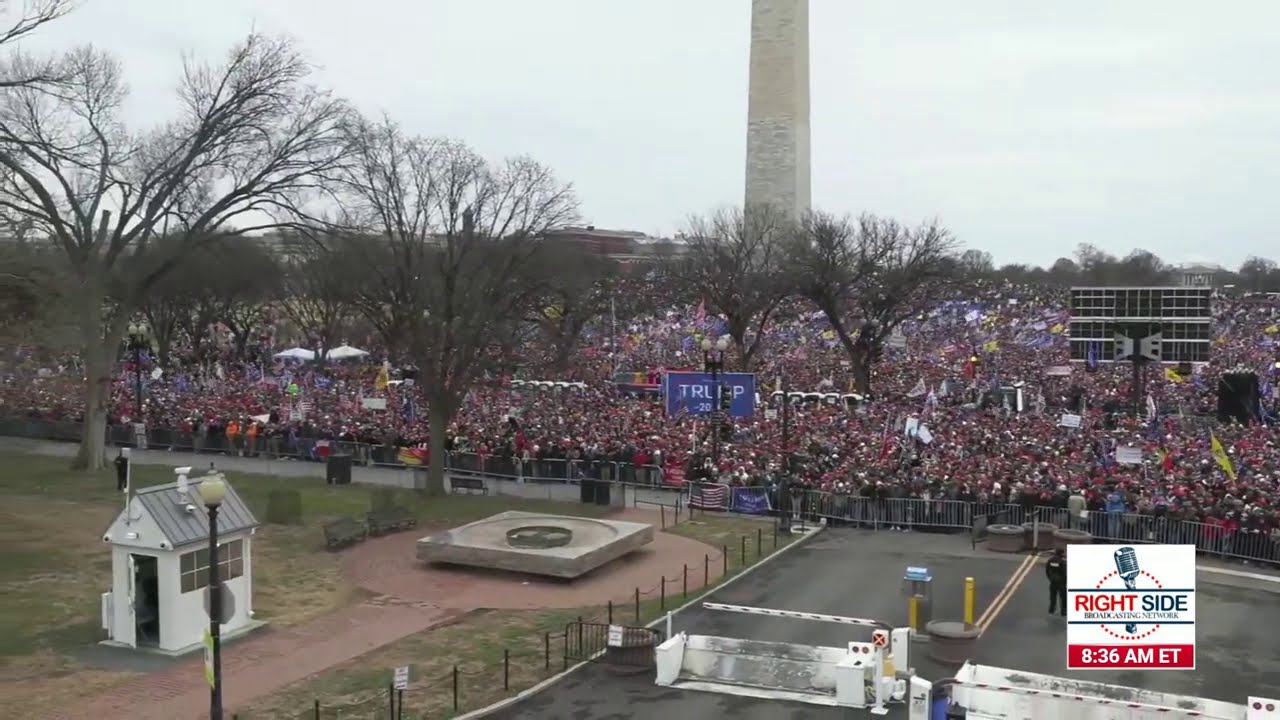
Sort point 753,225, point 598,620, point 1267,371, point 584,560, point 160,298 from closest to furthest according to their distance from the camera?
1. point 598,620
2. point 584,560
3. point 1267,371
4. point 160,298
5. point 753,225

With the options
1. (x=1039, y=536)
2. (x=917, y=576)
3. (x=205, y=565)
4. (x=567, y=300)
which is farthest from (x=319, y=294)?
(x=917, y=576)

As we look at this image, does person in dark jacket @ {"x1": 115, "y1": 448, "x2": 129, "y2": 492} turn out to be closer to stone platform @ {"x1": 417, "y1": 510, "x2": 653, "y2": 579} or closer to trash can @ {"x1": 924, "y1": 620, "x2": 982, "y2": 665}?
stone platform @ {"x1": 417, "y1": 510, "x2": 653, "y2": 579}

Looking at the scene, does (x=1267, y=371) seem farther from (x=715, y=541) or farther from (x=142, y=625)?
(x=142, y=625)

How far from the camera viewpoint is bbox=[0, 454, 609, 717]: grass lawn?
1658 cm

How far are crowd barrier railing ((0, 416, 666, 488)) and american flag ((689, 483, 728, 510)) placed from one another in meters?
2.26

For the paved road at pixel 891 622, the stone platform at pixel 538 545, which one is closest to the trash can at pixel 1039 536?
the paved road at pixel 891 622

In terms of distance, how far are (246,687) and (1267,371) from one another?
169ft

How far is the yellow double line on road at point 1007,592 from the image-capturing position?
19.8 m

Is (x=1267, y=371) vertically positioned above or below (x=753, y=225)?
below

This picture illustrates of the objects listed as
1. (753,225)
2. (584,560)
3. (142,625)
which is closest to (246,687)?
(142,625)

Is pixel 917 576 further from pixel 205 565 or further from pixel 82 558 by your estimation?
pixel 82 558

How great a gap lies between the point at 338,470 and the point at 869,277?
30893mm

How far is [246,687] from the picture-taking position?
16.0 meters

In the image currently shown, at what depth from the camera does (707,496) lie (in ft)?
100
